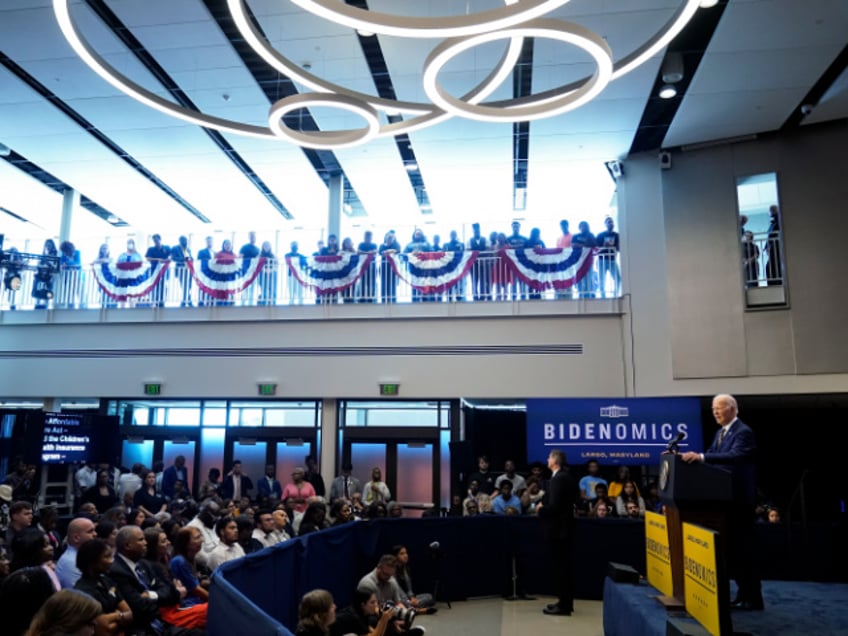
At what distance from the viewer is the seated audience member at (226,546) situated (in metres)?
7.98

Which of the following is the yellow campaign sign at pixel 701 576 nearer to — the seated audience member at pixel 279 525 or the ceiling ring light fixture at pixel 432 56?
the ceiling ring light fixture at pixel 432 56

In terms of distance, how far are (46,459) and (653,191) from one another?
46.3 feet

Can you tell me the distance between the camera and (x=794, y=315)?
49.0ft

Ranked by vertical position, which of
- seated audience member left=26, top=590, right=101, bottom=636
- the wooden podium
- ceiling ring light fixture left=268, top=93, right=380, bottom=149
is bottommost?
seated audience member left=26, top=590, right=101, bottom=636

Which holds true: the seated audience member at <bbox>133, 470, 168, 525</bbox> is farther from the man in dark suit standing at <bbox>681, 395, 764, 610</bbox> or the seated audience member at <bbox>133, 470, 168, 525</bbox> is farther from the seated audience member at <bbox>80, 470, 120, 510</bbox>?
the man in dark suit standing at <bbox>681, 395, 764, 610</bbox>

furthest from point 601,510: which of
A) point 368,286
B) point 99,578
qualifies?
point 99,578

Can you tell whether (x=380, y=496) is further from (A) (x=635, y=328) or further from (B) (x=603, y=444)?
(A) (x=635, y=328)

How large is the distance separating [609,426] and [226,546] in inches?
378

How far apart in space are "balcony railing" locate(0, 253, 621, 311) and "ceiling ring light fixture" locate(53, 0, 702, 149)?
511 cm

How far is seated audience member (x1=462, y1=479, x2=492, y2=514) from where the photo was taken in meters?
13.5

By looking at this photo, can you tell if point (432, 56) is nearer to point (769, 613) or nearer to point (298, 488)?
point (769, 613)

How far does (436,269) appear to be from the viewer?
16.7m

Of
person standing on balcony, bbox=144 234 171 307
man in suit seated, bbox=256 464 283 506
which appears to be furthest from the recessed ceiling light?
person standing on balcony, bbox=144 234 171 307

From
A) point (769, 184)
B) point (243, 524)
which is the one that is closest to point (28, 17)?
point (243, 524)
